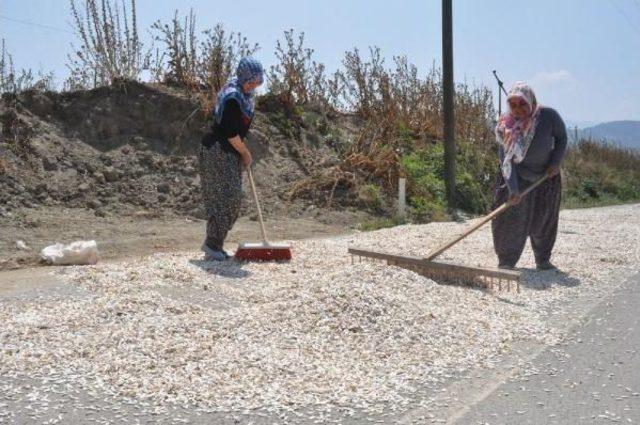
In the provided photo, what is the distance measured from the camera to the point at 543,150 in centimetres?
662

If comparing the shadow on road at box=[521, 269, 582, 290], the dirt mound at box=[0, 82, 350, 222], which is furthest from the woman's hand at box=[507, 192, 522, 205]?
the dirt mound at box=[0, 82, 350, 222]

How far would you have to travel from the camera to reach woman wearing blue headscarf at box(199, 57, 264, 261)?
6570mm

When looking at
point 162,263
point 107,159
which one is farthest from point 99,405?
point 107,159

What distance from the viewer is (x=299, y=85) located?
1439 cm

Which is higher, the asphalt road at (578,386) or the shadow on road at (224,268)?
the shadow on road at (224,268)

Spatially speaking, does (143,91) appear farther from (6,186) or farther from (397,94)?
(397,94)

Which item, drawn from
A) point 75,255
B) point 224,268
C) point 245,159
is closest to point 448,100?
point 245,159

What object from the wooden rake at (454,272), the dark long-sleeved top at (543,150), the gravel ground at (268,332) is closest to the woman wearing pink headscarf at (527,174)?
the dark long-sleeved top at (543,150)

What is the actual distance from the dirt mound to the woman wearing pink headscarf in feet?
15.5

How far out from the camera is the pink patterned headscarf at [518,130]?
6.56 metres

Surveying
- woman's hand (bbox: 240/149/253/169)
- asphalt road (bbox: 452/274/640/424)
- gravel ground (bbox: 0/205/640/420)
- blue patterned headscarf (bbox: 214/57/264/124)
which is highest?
blue patterned headscarf (bbox: 214/57/264/124)

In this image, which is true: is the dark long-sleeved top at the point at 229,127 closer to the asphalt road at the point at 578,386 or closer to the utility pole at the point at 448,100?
the asphalt road at the point at 578,386

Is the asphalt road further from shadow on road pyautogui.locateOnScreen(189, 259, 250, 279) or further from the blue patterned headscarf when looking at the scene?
the blue patterned headscarf

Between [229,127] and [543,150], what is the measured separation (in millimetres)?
2849
